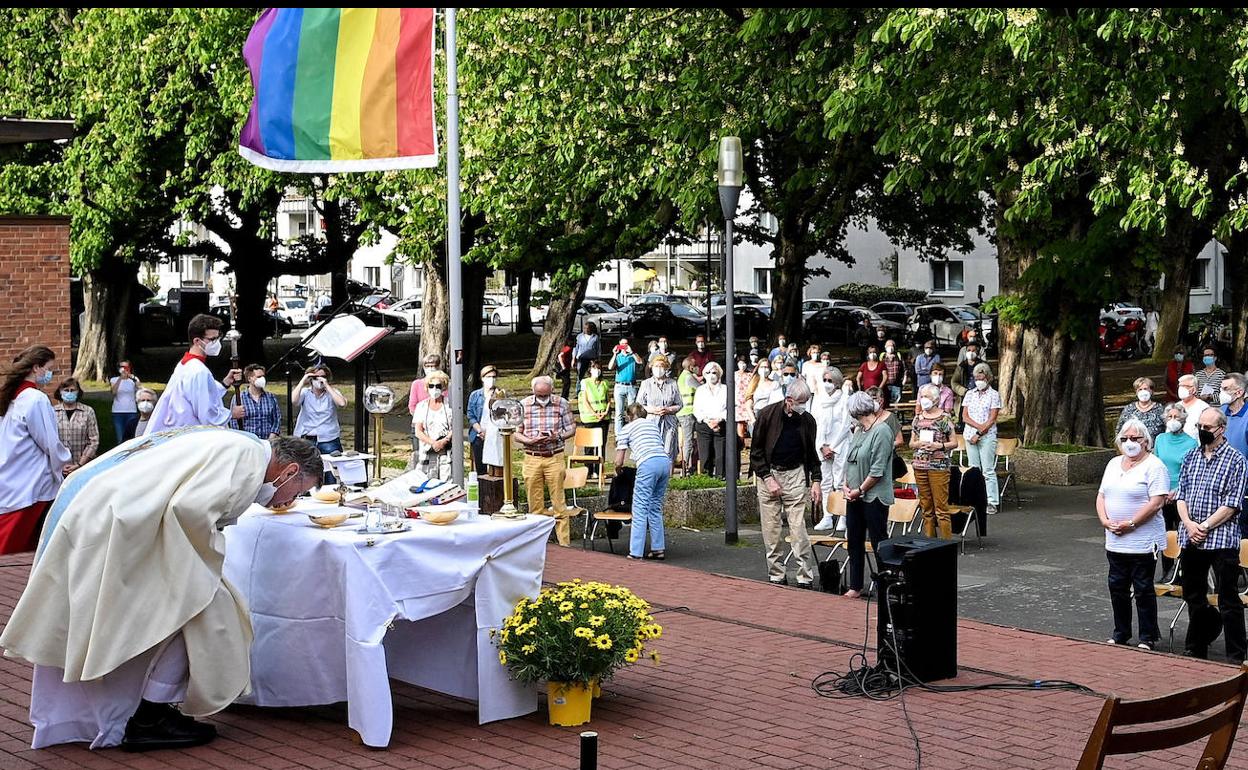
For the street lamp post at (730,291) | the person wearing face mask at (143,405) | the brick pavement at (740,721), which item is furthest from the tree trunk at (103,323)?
the brick pavement at (740,721)

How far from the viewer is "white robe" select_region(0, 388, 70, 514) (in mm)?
A: 12008

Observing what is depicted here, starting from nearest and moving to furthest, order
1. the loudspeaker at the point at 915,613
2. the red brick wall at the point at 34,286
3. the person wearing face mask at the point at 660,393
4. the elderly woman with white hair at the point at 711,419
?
the loudspeaker at the point at 915,613, the red brick wall at the point at 34,286, the person wearing face mask at the point at 660,393, the elderly woman with white hair at the point at 711,419

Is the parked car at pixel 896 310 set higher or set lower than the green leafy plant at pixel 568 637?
higher

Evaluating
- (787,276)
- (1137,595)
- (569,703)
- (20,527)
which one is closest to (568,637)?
(569,703)

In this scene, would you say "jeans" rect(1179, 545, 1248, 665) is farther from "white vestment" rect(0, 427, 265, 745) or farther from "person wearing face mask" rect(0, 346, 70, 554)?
"person wearing face mask" rect(0, 346, 70, 554)

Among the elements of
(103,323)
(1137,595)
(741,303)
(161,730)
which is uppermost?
(741,303)

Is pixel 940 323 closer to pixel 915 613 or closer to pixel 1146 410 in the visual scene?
pixel 1146 410

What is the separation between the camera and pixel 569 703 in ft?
25.5

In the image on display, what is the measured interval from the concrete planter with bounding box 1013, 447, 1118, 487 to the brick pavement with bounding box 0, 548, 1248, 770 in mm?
9897

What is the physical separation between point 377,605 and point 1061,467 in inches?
577

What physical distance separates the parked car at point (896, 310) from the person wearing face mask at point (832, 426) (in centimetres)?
3541

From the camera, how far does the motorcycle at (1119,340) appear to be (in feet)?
147

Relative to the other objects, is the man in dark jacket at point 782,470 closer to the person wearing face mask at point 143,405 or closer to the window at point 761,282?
the person wearing face mask at point 143,405

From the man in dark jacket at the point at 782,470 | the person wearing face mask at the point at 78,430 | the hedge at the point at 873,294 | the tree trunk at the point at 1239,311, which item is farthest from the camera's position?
the hedge at the point at 873,294
